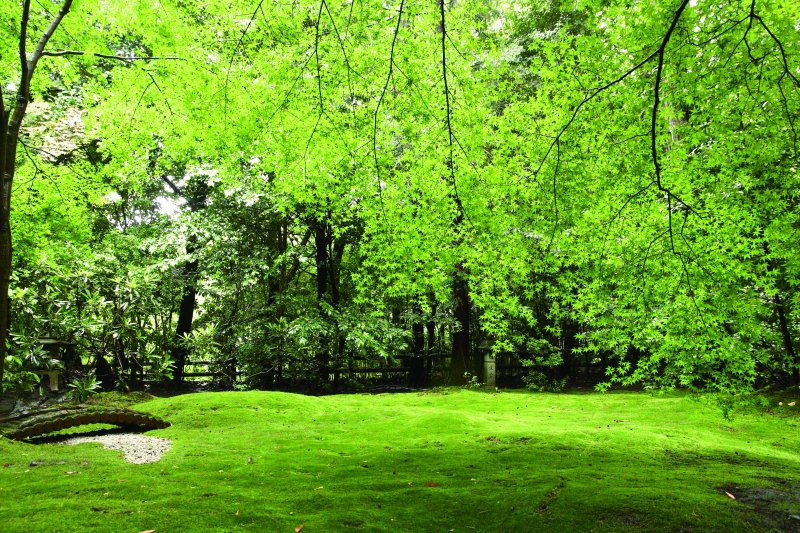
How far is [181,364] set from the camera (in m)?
10.9

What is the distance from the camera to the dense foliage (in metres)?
3.60

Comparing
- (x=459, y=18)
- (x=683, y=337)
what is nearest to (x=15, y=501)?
(x=683, y=337)

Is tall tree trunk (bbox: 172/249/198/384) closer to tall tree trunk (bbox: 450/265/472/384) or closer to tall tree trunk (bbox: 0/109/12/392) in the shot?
tall tree trunk (bbox: 450/265/472/384)

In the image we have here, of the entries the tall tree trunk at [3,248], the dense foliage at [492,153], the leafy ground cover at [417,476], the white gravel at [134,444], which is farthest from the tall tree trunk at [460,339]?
the tall tree trunk at [3,248]

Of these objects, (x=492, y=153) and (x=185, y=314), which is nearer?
(x=492, y=153)

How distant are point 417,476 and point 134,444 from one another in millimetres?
2807

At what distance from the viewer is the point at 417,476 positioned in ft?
11.1

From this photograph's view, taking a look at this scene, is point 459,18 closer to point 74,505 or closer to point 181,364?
point 74,505

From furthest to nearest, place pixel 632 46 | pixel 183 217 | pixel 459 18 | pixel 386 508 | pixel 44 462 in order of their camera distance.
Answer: pixel 183 217 → pixel 459 18 → pixel 632 46 → pixel 44 462 → pixel 386 508

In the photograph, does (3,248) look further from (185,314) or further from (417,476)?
(185,314)

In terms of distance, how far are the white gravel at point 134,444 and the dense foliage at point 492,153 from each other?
207 centimetres

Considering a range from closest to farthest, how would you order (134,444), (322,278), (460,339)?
(134,444)
(460,339)
(322,278)

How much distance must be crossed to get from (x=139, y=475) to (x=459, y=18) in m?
4.89

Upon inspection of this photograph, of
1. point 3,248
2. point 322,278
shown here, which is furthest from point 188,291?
point 3,248
